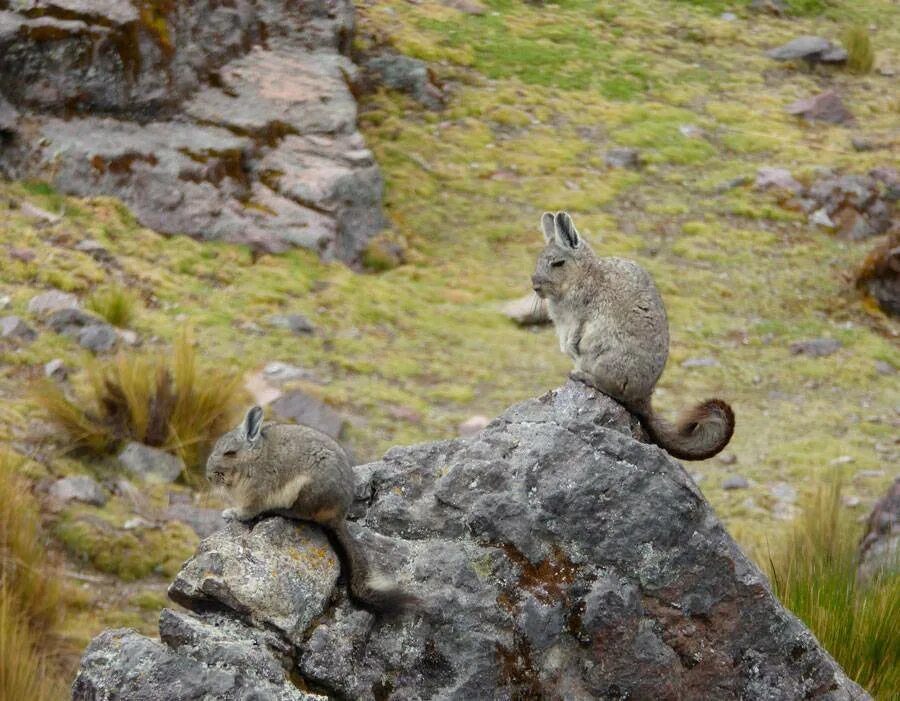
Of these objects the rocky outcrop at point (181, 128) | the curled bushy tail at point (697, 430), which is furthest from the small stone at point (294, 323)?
the curled bushy tail at point (697, 430)

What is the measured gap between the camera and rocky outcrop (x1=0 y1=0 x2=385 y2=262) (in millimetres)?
13656

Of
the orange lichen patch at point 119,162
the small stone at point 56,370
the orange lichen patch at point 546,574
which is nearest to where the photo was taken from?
the orange lichen patch at point 546,574

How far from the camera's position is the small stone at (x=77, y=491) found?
9.03 m

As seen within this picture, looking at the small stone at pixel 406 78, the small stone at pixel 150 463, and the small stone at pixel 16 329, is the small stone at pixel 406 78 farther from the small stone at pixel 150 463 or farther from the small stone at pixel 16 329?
the small stone at pixel 150 463

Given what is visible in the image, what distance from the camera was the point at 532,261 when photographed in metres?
15.2

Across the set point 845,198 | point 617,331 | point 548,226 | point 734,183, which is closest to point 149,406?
point 548,226

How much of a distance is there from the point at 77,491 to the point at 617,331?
4.04m

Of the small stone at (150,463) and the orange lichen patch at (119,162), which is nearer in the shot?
the small stone at (150,463)

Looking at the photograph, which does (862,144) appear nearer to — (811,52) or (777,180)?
(777,180)

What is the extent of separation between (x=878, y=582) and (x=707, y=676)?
2598 millimetres

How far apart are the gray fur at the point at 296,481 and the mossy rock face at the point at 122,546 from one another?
276 centimetres

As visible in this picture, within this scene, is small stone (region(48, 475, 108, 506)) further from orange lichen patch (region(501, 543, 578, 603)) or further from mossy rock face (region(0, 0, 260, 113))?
mossy rock face (region(0, 0, 260, 113))

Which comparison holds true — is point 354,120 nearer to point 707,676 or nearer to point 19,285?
point 19,285

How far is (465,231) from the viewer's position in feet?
51.8
